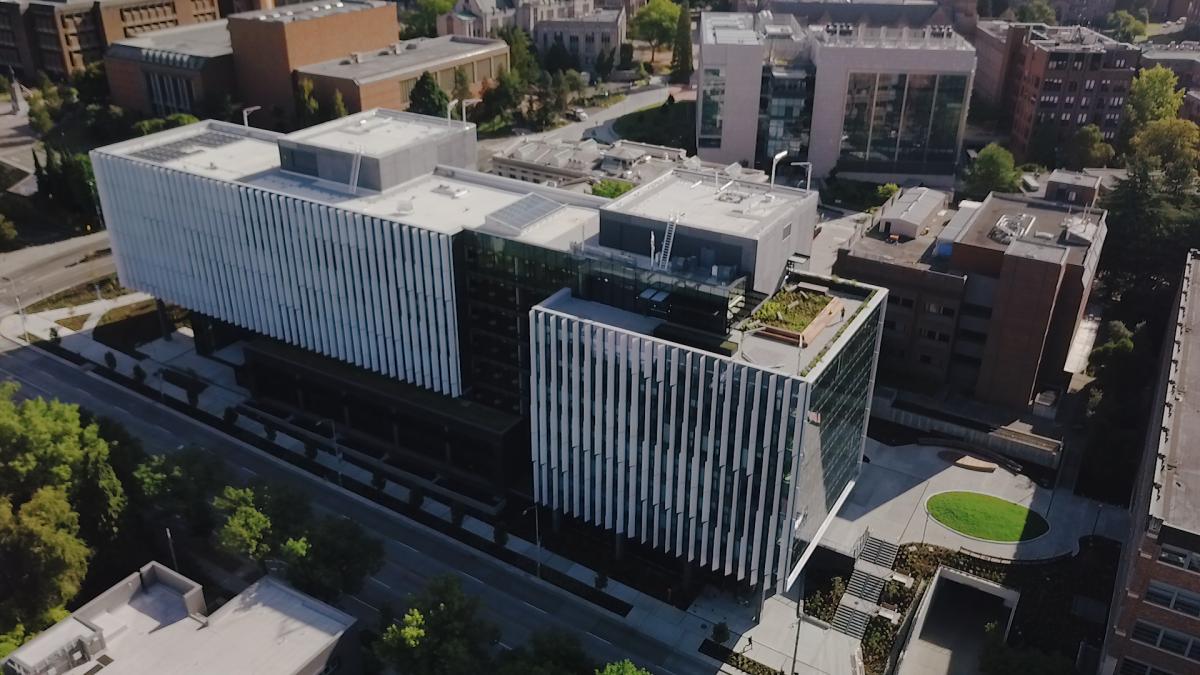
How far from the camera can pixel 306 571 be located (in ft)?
252

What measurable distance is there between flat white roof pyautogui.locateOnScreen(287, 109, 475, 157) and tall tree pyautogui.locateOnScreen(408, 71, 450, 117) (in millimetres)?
70793

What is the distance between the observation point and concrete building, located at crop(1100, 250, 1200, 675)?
2591 inches

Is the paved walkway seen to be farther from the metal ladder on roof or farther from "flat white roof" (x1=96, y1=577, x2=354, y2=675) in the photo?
"flat white roof" (x1=96, y1=577, x2=354, y2=675)

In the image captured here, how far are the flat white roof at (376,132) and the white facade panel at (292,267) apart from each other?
1036 cm

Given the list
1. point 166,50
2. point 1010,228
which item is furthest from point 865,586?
point 166,50

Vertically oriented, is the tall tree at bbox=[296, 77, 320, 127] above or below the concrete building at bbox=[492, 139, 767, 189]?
above

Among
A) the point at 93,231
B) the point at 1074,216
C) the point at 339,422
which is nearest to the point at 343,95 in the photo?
the point at 93,231

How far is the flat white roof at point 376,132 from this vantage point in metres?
105

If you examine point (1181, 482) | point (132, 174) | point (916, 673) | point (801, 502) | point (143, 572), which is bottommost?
point (916, 673)

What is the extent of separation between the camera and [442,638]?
7056 centimetres

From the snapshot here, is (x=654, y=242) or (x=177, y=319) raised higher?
(x=654, y=242)

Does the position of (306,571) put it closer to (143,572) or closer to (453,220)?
(143,572)

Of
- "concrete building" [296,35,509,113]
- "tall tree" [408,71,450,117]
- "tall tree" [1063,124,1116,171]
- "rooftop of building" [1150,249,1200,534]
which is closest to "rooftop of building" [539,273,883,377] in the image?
"rooftop of building" [1150,249,1200,534]

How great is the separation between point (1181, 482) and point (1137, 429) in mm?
33426
